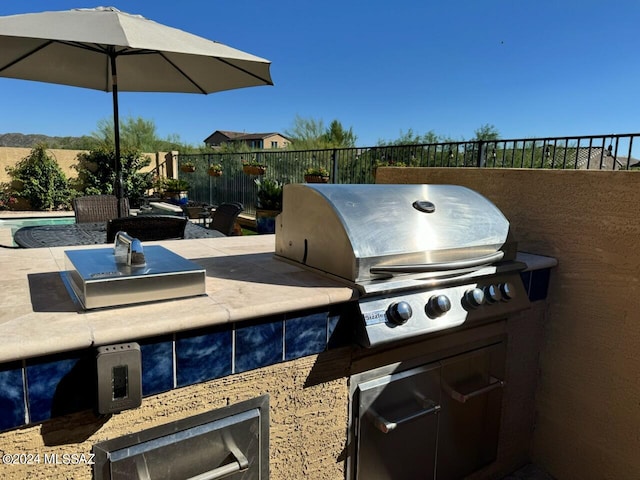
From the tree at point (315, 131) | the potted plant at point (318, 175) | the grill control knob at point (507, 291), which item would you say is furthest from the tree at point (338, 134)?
the grill control knob at point (507, 291)

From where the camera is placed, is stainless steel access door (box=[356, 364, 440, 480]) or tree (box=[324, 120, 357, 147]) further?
tree (box=[324, 120, 357, 147])

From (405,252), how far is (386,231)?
0.11m

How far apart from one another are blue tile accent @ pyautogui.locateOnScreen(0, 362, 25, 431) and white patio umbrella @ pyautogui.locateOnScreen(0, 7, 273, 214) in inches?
98.6

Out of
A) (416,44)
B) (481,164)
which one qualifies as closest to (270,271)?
(481,164)

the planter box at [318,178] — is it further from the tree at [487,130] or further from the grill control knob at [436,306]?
the tree at [487,130]

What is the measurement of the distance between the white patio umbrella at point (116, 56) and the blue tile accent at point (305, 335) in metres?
2.39

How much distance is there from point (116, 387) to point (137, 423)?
6.2 inches

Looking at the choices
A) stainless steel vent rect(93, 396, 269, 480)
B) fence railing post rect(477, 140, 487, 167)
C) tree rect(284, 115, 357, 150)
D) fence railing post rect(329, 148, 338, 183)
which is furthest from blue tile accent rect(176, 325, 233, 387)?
tree rect(284, 115, 357, 150)

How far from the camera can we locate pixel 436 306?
1.59 metres

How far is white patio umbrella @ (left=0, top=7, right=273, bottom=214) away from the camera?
9.63 ft

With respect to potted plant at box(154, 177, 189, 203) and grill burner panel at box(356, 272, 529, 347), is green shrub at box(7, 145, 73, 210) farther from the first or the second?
grill burner panel at box(356, 272, 529, 347)

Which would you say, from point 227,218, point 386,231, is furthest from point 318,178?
point 386,231

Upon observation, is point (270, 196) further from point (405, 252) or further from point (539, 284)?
point (405, 252)

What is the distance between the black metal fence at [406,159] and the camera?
11.7 ft
